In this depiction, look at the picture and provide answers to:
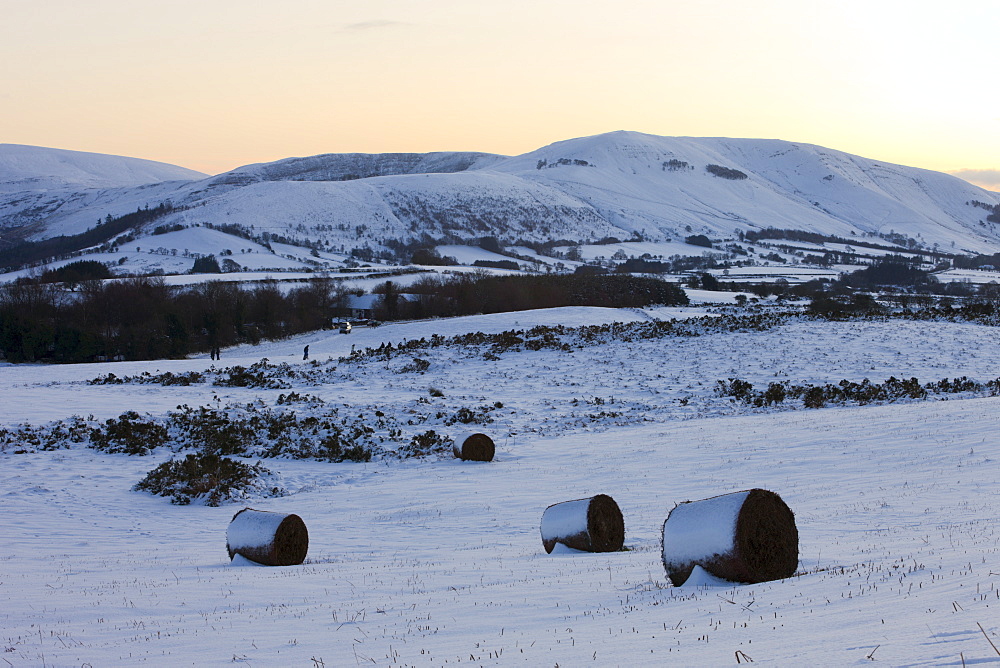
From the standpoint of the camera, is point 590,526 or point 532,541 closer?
point 590,526

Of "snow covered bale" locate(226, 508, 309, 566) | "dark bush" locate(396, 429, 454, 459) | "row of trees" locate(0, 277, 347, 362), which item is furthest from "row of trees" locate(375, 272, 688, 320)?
"snow covered bale" locate(226, 508, 309, 566)

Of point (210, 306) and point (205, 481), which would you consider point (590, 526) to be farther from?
point (210, 306)

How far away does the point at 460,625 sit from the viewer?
7.41 m

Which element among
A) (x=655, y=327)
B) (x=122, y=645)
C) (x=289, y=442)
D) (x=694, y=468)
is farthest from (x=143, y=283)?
(x=122, y=645)

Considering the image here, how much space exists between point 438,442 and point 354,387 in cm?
1135

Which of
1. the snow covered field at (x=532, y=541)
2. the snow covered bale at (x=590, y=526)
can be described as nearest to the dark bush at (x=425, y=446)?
the snow covered field at (x=532, y=541)

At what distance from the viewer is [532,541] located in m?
13.1

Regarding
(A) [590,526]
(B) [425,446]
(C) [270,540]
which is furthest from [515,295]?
(A) [590,526]

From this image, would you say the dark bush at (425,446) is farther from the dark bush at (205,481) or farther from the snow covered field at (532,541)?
the dark bush at (205,481)

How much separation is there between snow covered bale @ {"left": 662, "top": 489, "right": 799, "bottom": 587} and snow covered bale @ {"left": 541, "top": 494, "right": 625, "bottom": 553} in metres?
2.92

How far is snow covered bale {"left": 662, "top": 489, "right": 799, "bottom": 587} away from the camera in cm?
808

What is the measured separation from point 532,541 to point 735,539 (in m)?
5.49

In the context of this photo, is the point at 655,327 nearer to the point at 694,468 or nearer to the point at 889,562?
the point at 694,468

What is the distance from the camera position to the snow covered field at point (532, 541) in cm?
634
